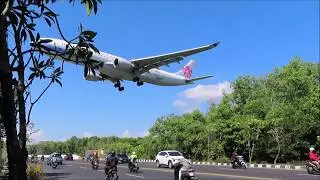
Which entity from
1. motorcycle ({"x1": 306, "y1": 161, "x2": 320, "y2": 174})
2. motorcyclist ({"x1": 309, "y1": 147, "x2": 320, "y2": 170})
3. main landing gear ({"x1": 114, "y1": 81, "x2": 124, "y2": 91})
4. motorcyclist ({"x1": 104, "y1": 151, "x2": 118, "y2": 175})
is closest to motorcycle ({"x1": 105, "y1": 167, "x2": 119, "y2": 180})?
motorcyclist ({"x1": 104, "y1": 151, "x2": 118, "y2": 175})

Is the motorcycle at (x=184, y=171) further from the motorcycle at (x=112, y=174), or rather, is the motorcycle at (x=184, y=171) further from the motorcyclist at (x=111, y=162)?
the motorcyclist at (x=111, y=162)

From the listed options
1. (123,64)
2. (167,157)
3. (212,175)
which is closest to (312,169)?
(212,175)

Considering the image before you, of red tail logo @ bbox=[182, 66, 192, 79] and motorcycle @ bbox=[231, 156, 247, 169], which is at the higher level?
red tail logo @ bbox=[182, 66, 192, 79]

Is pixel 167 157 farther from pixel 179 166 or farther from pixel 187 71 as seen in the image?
pixel 179 166

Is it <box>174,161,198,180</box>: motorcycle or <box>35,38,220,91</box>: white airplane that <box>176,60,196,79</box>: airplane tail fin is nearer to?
<box>35,38,220,91</box>: white airplane

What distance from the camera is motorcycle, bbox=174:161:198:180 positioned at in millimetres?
14680

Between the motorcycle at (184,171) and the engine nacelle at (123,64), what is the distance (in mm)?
22989

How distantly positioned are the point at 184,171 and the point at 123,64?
2416 centimetres

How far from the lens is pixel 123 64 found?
126ft

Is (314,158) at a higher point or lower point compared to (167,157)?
lower

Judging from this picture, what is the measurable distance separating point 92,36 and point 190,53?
33000 millimetres

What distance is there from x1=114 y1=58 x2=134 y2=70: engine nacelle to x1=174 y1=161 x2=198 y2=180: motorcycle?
22989 mm

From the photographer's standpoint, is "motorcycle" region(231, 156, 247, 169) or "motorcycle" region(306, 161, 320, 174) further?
"motorcycle" region(231, 156, 247, 169)

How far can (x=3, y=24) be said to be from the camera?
4.46m
